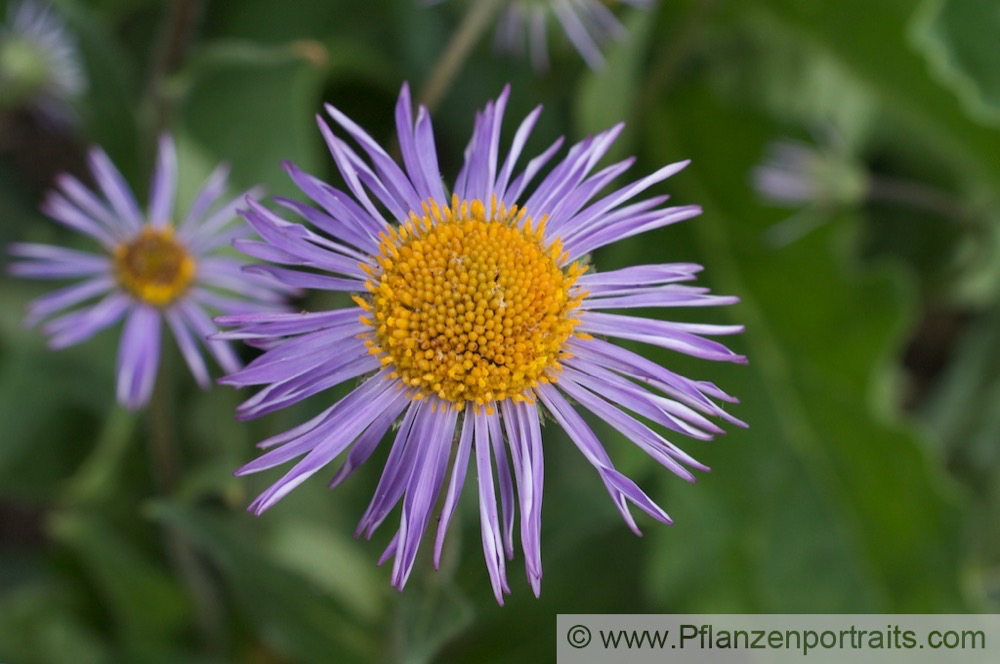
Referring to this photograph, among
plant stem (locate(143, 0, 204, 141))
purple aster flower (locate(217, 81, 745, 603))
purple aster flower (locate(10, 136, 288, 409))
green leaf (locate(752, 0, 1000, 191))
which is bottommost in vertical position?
purple aster flower (locate(217, 81, 745, 603))

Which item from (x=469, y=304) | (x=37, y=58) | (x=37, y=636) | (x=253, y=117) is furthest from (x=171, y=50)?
(x=37, y=636)

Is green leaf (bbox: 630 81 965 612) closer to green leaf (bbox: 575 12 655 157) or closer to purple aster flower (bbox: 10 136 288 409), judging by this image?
green leaf (bbox: 575 12 655 157)

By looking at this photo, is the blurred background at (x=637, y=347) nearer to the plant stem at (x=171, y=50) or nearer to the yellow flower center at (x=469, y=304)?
the plant stem at (x=171, y=50)

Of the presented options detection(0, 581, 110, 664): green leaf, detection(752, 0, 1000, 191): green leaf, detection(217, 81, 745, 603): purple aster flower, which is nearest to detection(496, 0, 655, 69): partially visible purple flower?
detection(752, 0, 1000, 191): green leaf

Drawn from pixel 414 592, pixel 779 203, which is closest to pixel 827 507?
pixel 779 203

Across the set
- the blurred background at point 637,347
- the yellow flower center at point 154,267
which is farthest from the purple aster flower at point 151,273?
the blurred background at point 637,347

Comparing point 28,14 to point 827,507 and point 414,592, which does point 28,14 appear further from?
point 827,507

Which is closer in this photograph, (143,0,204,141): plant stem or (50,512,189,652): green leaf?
(143,0,204,141): plant stem

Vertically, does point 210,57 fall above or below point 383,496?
above
